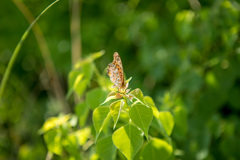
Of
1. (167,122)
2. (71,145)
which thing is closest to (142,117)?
(167,122)

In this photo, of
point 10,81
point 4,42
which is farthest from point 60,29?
point 10,81

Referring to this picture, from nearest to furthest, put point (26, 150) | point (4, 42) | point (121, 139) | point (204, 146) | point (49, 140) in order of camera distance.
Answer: point (121, 139) < point (49, 140) < point (204, 146) < point (26, 150) < point (4, 42)

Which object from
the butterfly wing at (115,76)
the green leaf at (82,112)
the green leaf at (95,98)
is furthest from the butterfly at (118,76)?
the green leaf at (82,112)

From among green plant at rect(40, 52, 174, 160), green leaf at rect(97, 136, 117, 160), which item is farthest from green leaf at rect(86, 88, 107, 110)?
green leaf at rect(97, 136, 117, 160)

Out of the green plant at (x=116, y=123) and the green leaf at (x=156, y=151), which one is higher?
the green plant at (x=116, y=123)

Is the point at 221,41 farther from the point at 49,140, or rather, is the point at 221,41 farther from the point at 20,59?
the point at 20,59

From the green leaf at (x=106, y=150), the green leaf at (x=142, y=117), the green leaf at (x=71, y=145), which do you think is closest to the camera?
the green leaf at (x=142, y=117)

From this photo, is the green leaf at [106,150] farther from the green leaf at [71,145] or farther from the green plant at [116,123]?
the green leaf at [71,145]
